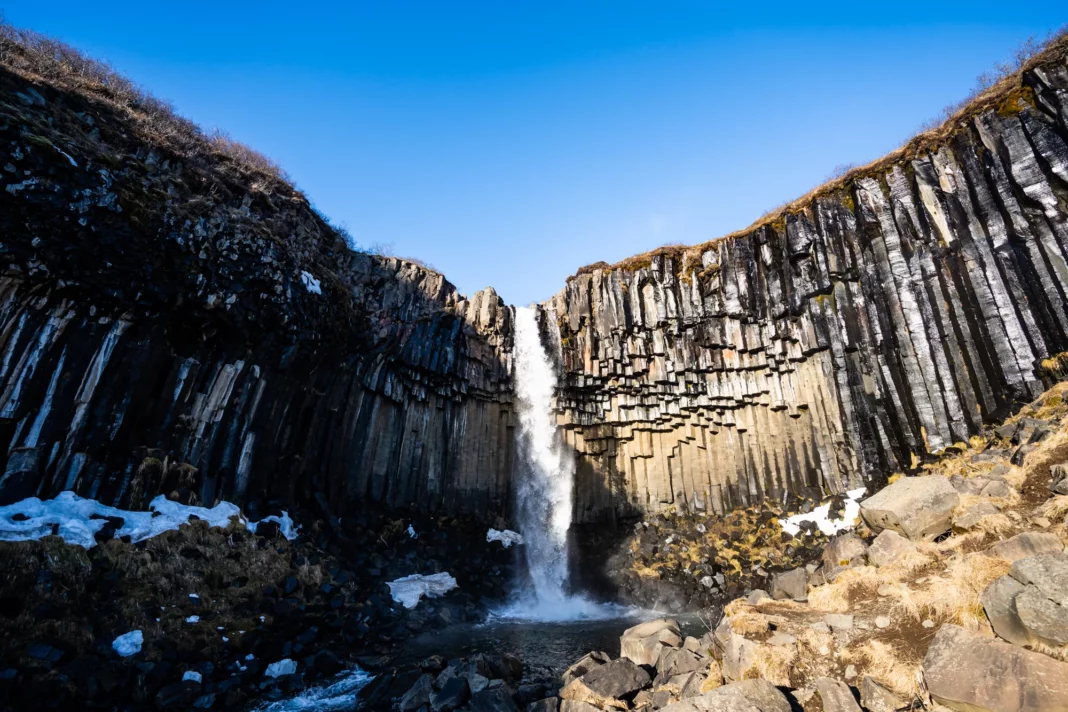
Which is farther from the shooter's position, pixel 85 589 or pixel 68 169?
pixel 68 169

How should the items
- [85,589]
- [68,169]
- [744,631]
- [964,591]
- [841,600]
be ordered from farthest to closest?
1. [68,169]
2. [85,589]
3. [841,600]
4. [744,631]
5. [964,591]

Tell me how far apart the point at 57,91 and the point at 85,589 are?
559 inches

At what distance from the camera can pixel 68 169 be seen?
12914 mm

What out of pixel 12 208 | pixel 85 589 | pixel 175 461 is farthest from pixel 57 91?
pixel 85 589

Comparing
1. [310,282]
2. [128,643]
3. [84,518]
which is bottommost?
[128,643]

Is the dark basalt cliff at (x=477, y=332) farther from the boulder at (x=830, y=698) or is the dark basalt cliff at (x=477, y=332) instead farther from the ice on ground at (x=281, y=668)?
the boulder at (x=830, y=698)

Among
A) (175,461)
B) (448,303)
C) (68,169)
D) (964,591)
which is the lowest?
(964,591)

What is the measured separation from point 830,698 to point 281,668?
10418 millimetres

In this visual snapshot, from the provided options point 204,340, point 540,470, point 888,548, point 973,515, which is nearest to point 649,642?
point 888,548

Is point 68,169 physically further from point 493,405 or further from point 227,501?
point 493,405

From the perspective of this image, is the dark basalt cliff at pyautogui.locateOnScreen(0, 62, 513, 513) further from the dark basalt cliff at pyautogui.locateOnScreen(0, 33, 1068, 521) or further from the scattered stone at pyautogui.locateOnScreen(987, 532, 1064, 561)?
the scattered stone at pyautogui.locateOnScreen(987, 532, 1064, 561)

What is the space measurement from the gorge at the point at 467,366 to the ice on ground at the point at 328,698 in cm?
58

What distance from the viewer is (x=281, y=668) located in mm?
10945

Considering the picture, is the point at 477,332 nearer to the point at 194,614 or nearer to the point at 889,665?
the point at 194,614
